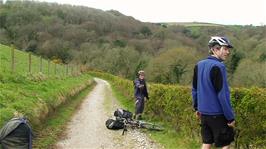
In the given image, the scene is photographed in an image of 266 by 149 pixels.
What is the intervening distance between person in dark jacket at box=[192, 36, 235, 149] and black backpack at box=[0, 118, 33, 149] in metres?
2.79

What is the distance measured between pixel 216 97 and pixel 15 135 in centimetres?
316

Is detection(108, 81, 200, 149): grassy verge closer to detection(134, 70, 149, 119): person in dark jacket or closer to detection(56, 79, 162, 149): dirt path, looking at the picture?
detection(56, 79, 162, 149): dirt path

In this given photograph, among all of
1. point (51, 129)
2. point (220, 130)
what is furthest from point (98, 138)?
point (220, 130)

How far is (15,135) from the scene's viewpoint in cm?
675

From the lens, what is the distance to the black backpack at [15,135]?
6723mm

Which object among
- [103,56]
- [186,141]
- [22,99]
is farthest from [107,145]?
[103,56]

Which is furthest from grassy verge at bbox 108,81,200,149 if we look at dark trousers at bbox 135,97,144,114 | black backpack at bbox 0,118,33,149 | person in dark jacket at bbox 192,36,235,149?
black backpack at bbox 0,118,33,149

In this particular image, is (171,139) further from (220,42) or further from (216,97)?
(220,42)

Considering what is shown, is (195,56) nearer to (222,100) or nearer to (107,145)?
(107,145)

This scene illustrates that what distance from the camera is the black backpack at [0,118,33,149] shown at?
22.1ft

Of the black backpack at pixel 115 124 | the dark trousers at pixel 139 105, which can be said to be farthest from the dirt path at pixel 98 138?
the dark trousers at pixel 139 105

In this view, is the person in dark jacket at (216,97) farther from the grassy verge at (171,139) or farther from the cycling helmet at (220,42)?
the grassy verge at (171,139)

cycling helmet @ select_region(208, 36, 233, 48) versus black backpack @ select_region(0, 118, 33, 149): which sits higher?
cycling helmet @ select_region(208, 36, 233, 48)

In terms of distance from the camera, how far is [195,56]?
292ft
